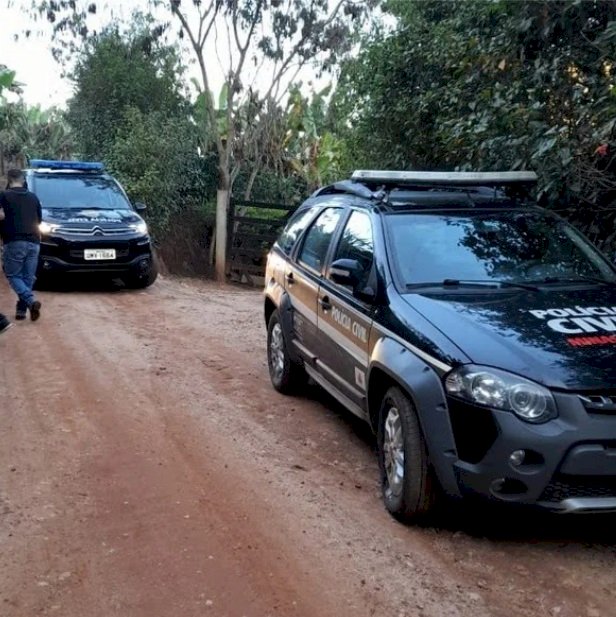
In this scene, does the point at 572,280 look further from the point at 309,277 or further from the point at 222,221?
the point at 222,221

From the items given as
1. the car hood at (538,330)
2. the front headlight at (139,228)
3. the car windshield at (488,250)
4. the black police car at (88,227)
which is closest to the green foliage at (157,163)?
the black police car at (88,227)

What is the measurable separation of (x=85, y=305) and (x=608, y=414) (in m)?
8.85

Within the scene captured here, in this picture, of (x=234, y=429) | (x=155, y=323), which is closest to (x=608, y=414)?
(x=234, y=429)

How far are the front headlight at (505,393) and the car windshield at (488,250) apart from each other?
1086 millimetres

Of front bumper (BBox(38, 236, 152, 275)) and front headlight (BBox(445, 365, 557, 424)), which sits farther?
front bumper (BBox(38, 236, 152, 275))

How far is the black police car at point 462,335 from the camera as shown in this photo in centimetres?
392

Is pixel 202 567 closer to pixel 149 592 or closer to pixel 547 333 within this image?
pixel 149 592

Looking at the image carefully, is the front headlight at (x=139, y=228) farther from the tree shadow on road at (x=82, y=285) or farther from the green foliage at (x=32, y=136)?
the green foliage at (x=32, y=136)

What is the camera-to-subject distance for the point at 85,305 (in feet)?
38.1

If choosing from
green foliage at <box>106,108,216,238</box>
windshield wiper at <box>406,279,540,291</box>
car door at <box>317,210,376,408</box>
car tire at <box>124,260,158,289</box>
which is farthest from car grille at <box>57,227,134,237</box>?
windshield wiper at <box>406,279,540,291</box>

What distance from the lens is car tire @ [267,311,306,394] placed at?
6961 mm

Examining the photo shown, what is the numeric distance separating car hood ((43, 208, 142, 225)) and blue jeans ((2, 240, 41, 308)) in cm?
232

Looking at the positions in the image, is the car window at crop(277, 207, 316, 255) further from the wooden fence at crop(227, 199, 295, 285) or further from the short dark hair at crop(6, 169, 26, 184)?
the wooden fence at crop(227, 199, 295, 285)

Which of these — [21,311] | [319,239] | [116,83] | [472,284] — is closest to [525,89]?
[319,239]
